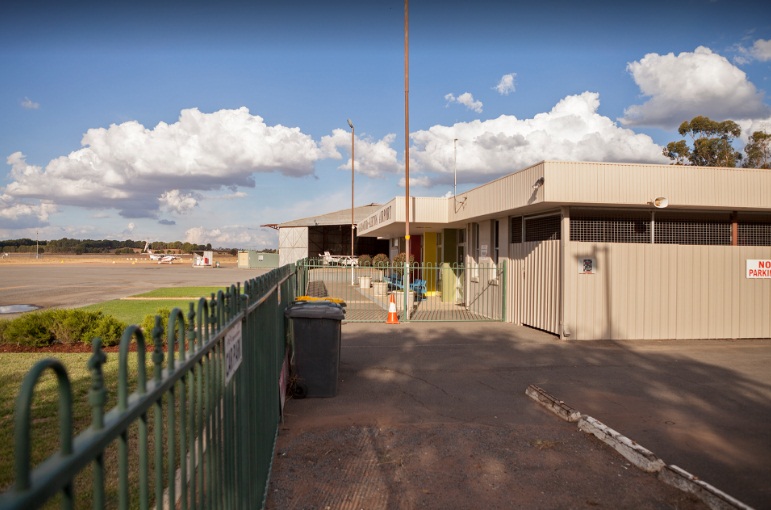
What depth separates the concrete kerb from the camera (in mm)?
4207

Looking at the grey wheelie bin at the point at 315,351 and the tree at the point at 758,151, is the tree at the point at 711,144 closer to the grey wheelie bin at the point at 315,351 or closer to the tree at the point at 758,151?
the tree at the point at 758,151

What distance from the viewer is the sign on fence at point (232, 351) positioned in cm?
286

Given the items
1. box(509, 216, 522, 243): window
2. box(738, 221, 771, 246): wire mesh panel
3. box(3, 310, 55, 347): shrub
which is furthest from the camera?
box(509, 216, 522, 243): window

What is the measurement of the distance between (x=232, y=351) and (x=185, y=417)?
0.93 metres

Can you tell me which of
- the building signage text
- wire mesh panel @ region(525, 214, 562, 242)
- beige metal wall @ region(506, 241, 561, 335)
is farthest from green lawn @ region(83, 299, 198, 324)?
wire mesh panel @ region(525, 214, 562, 242)

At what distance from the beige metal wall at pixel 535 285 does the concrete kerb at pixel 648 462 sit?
19.8 feet

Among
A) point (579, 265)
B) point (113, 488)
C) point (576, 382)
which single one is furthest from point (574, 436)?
point (579, 265)

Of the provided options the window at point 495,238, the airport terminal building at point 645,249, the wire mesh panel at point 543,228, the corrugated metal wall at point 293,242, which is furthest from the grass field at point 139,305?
the corrugated metal wall at point 293,242

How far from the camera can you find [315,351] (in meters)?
7.53

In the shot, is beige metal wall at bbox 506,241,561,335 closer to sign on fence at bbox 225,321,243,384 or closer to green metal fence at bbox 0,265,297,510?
green metal fence at bbox 0,265,297,510

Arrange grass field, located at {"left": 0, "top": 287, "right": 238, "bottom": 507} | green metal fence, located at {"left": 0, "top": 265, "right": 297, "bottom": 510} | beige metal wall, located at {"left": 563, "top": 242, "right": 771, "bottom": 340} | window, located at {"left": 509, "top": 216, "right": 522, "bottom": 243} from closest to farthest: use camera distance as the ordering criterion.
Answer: green metal fence, located at {"left": 0, "top": 265, "right": 297, "bottom": 510}
grass field, located at {"left": 0, "top": 287, "right": 238, "bottom": 507}
beige metal wall, located at {"left": 563, "top": 242, "right": 771, "bottom": 340}
window, located at {"left": 509, "top": 216, "right": 522, "bottom": 243}

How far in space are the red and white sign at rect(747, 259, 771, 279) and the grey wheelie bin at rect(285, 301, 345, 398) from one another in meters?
10.6

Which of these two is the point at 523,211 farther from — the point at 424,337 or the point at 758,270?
the point at 758,270

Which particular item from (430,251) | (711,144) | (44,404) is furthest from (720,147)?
(44,404)
